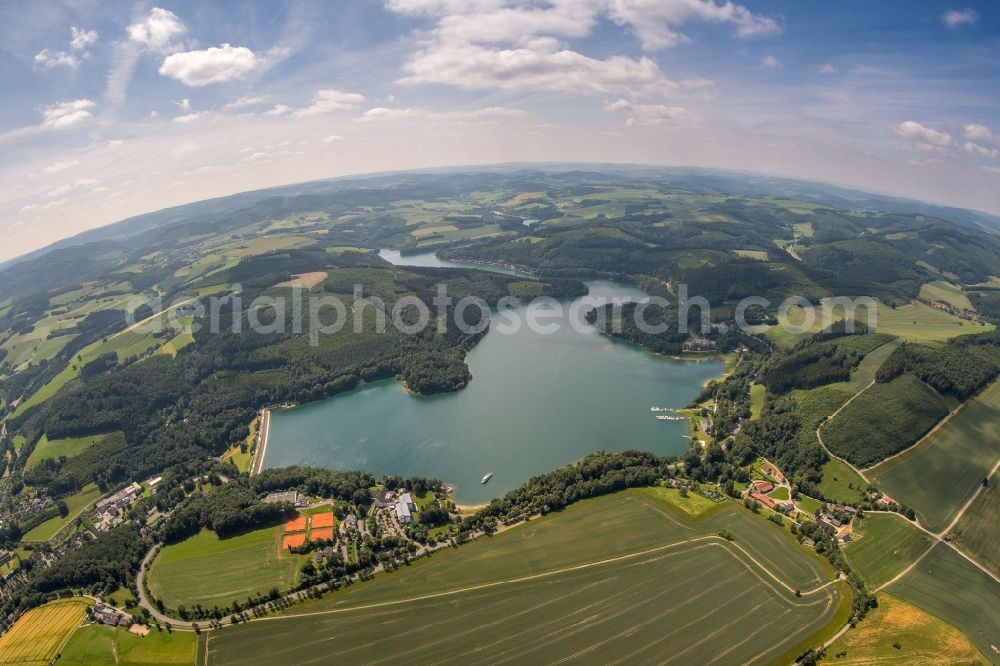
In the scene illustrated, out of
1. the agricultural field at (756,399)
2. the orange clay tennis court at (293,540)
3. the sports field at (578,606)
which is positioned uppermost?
the agricultural field at (756,399)

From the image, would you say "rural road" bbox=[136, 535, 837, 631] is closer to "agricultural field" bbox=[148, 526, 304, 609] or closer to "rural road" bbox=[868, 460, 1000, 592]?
"agricultural field" bbox=[148, 526, 304, 609]

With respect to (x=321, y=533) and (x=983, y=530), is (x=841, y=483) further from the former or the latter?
(x=321, y=533)

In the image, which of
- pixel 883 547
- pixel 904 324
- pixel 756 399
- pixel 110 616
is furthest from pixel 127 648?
pixel 904 324

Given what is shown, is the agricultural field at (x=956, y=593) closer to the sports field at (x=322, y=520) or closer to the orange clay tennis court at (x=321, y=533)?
the orange clay tennis court at (x=321, y=533)

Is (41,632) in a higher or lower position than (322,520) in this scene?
lower

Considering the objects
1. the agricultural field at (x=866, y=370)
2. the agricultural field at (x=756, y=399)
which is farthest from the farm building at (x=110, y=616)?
the agricultural field at (x=866, y=370)

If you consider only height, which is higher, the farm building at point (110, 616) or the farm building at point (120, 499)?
the farm building at point (120, 499)
